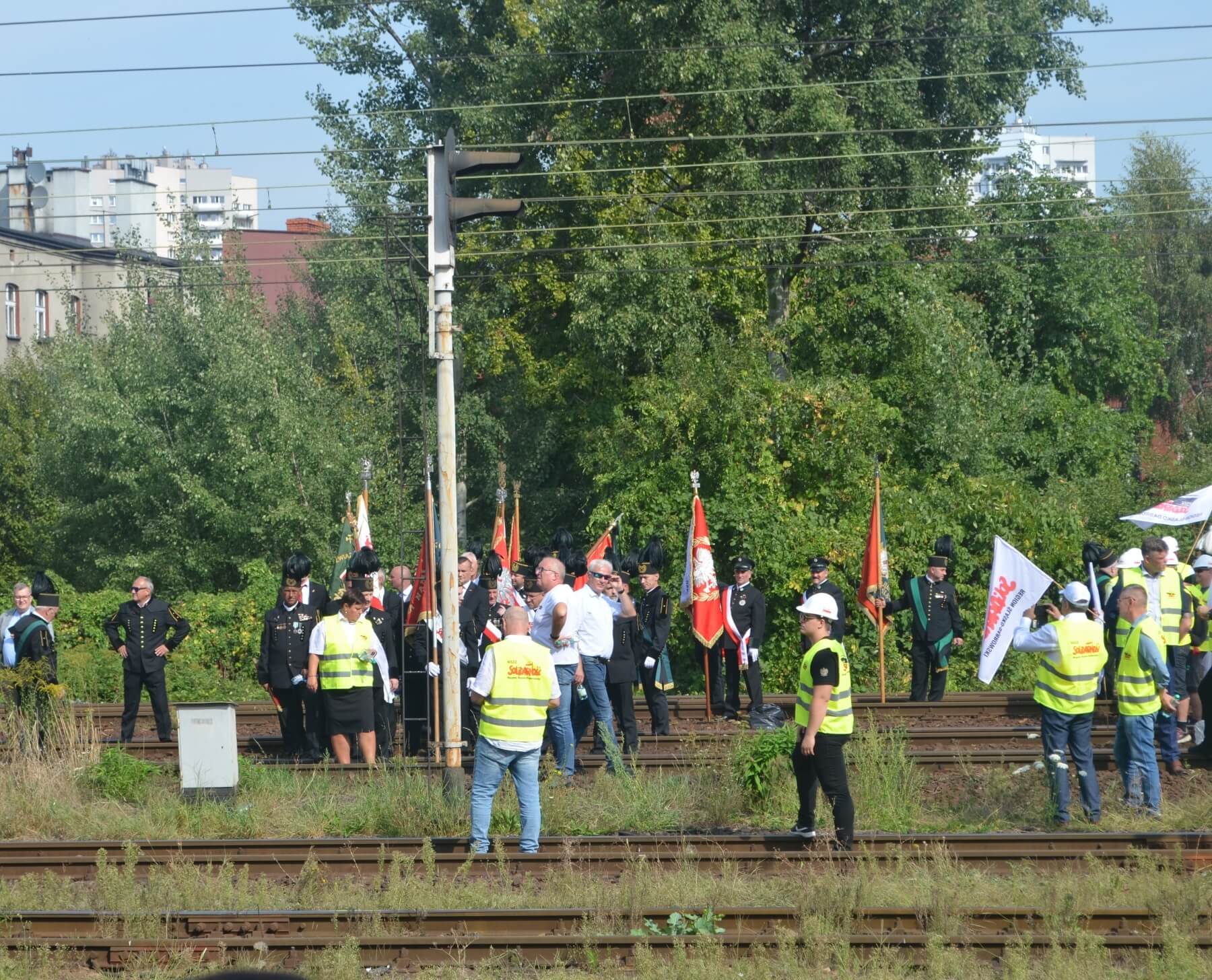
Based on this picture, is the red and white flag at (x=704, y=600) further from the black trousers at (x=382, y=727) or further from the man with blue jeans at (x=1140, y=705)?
the man with blue jeans at (x=1140, y=705)

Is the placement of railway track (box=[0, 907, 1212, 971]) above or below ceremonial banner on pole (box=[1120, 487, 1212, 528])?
below

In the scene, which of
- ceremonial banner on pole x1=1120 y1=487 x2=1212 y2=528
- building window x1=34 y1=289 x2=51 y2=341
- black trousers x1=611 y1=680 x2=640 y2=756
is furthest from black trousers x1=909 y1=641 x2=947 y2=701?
building window x1=34 y1=289 x2=51 y2=341

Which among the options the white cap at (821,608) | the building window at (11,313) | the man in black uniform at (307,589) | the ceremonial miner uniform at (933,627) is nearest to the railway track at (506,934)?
the white cap at (821,608)

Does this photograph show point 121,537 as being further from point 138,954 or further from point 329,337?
point 138,954

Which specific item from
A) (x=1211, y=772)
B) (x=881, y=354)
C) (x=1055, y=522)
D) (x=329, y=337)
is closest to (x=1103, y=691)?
(x=1211, y=772)

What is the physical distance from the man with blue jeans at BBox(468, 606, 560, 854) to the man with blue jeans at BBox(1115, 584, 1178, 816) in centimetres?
491

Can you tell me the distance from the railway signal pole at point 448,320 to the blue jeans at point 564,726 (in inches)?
55.9

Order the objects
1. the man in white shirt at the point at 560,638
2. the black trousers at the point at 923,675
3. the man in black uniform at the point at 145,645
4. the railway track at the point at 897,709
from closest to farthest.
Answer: the man in white shirt at the point at 560,638 < the man in black uniform at the point at 145,645 < the railway track at the point at 897,709 < the black trousers at the point at 923,675

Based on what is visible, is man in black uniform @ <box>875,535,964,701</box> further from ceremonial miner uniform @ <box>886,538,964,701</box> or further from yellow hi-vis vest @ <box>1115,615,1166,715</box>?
yellow hi-vis vest @ <box>1115,615,1166,715</box>

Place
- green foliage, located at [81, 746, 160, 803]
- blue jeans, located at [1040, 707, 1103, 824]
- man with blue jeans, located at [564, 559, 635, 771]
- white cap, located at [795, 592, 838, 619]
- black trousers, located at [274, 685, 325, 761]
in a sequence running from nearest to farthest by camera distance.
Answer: white cap, located at [795, 592, 838, 619], blue jeans, located at [1040, 707, 1103, 824], green foliage, located at [81, 746, 160, 803], man with blue jeans, located at [564, 559, 635, 771], black trousers, located at [274, 685, 325, 761]

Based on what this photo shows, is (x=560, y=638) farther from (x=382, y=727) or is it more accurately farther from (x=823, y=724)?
(x=823, y=724)

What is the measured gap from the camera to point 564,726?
13.7 m

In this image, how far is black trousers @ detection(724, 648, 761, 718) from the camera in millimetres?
17047

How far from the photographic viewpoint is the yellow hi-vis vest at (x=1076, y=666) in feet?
39.0
